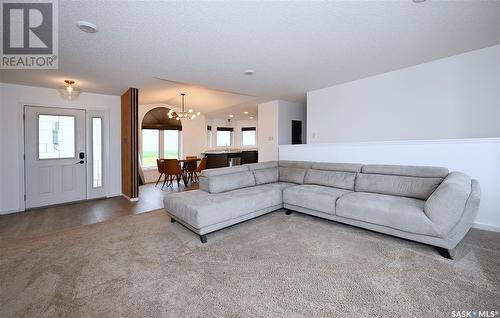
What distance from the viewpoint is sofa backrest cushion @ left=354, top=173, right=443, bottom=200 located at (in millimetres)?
2832

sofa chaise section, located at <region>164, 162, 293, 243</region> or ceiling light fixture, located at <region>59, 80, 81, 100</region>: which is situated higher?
ceiling light fixture, located at <region>59, 80, 81, 100</region>

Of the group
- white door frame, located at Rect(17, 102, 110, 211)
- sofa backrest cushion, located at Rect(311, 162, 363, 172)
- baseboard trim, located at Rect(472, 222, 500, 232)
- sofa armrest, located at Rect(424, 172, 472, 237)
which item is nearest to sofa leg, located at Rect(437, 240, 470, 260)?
sofa armrest, located at Rect(424, 172, 472, 237)

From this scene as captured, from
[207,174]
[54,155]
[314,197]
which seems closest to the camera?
[314,197]

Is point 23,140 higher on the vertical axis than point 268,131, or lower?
lower

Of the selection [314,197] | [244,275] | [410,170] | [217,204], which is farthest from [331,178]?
[244,275]

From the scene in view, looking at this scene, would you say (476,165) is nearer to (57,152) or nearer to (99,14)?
(99,14)

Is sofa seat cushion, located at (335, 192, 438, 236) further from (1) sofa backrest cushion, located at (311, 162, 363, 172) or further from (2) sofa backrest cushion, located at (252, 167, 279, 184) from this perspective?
(2) sofa backrest cushion, located at (252, 167, 279, 184)

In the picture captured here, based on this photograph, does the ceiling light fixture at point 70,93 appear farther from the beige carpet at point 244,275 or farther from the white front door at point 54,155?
the beige carpet at point 244,275

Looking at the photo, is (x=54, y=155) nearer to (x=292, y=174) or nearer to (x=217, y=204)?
(x=217, y=204)

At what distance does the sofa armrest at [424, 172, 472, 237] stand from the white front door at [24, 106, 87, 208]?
242 inches

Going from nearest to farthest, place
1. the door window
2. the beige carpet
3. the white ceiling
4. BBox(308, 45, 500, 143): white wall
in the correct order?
the beige carpet → the white ceiling → BBox(308, 45, 500, 143): white wall → the door window

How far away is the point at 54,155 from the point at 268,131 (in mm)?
5089

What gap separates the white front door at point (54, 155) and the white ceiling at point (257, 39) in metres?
0.74

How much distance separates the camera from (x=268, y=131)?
6.65 metres
